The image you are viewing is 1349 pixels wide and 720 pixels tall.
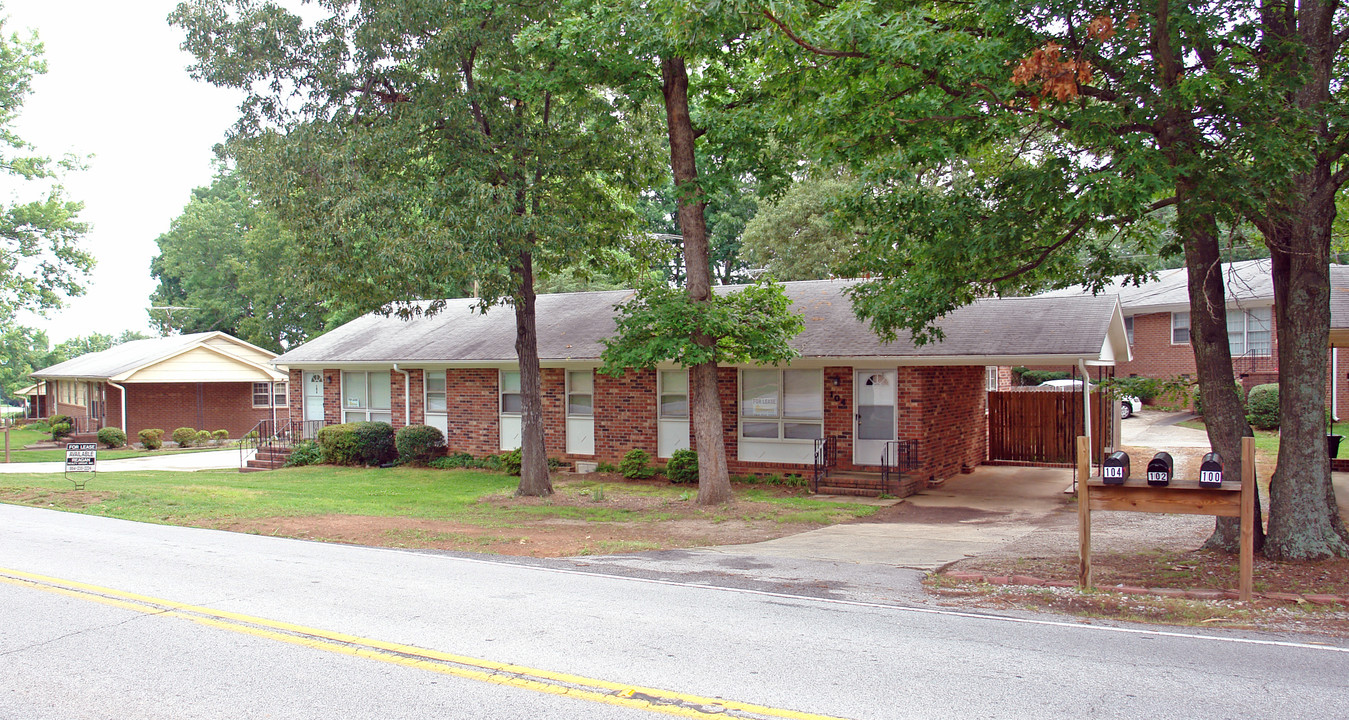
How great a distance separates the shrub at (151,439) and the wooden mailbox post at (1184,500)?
33651mm

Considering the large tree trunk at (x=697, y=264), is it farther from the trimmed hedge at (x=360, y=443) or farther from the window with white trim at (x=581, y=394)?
A: the trimmed hedge at (x=360, y=443)

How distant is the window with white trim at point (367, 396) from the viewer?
80.8ft

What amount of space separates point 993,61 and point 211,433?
3500 cm

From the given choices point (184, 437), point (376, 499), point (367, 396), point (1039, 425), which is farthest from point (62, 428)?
point (1039, 425)

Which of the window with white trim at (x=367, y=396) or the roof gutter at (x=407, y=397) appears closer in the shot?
the roof gutter at (x=407, y=397)

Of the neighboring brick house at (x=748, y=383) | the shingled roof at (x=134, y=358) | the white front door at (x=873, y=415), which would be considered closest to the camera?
the neighboring brick house at (x=748, y=383)

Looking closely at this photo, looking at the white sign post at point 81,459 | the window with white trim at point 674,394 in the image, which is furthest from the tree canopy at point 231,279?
the window with white trim at point 674,394

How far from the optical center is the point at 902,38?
29.1 feet

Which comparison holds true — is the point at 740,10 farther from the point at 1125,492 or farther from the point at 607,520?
the point at 607,520

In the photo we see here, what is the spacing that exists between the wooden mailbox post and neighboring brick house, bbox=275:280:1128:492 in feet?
Answer: 23.6

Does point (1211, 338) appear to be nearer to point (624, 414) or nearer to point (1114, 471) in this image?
point (1114, 471)

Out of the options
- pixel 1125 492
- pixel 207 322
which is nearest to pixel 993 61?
pixel 1125 492

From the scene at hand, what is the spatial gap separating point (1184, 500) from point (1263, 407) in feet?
68.4

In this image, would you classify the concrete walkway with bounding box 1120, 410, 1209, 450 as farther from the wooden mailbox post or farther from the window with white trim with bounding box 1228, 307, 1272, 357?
the wooden mailbox post
